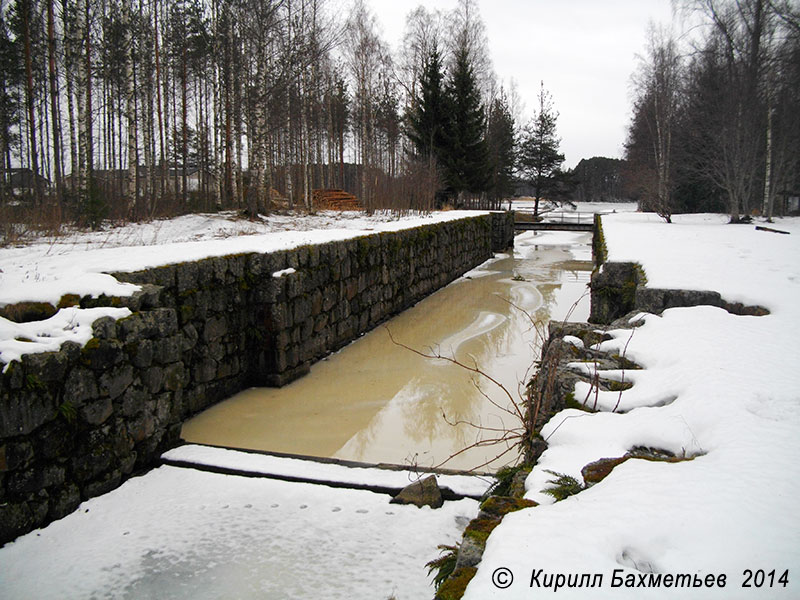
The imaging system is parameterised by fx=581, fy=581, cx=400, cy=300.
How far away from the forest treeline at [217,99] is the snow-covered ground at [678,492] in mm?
9107

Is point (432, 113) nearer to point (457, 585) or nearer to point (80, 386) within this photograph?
point (80, 386)

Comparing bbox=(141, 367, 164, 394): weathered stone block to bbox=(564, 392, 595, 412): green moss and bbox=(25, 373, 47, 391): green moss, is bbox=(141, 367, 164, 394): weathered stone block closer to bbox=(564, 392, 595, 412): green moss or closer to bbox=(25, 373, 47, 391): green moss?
bbox=(25, 373, 47, 391): green moss

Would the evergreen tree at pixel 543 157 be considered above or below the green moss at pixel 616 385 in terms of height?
above

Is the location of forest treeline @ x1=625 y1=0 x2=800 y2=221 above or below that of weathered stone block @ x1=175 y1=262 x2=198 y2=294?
above

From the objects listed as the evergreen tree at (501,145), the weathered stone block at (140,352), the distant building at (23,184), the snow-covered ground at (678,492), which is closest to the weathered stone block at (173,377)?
the weathered stone block at (140,352)

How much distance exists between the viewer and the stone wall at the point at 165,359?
3129 mm

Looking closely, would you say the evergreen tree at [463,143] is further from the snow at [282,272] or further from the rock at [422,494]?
the rock at [422,494]

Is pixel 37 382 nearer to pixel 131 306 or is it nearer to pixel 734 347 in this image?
pixel 131 306

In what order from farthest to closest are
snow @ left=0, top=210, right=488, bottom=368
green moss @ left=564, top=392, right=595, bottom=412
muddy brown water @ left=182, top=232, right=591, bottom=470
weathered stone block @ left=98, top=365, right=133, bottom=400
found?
muddy brown water @ left=182, top=232, right=591, bottom=470 < weathered stone block @ left=98, top=365, right=133, bottom=400 < snow @ left=0, top=210, right=488, bottom=368 < green moss @ left=564, top=392, right=595, bottom=412

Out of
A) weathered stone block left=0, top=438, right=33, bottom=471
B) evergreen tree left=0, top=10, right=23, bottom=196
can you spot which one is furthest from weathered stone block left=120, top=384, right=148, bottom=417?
evergreen tree left=0, top=10, right=23, bottom=196

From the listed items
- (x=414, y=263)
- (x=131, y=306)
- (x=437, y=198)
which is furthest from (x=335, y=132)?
(x=131, y=306)

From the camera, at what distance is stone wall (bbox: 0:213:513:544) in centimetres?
313

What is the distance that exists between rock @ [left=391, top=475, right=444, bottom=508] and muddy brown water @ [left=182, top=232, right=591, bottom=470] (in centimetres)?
35

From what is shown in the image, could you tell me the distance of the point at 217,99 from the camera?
69.6 feet
